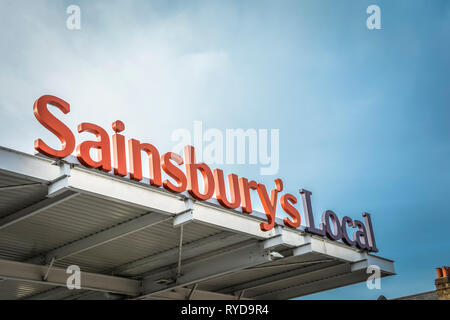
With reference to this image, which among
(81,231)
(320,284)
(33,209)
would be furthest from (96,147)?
(320,284)

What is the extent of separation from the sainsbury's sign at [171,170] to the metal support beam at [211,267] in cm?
161

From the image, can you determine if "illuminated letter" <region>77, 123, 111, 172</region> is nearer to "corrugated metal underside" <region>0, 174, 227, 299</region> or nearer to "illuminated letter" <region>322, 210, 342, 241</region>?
"corrugated metal underside" <region>0, 174, 227, 299</region>

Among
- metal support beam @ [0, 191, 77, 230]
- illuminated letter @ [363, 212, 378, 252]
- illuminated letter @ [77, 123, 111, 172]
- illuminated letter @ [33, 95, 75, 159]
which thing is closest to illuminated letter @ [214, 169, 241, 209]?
illuminated letter @ [77, 123, 111, 172]

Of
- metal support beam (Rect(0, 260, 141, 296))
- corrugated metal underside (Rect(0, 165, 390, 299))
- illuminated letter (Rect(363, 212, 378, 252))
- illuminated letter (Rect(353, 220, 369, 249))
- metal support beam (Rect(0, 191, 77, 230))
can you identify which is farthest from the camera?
illuminated letter (Rect(363, 212, 378, 252))

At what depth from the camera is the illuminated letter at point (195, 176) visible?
17.0 m

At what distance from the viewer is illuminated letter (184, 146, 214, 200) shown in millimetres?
17031

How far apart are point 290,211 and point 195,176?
15.5 feet

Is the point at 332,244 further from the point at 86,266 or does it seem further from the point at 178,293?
the point at 86,266

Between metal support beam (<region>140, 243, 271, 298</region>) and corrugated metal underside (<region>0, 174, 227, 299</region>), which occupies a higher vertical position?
corrugated metal underside (<region>0, 174, 227, 299</region>)

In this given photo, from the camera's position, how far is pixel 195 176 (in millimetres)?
17266

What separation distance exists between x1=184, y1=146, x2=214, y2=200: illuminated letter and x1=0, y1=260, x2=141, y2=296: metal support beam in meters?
6.85

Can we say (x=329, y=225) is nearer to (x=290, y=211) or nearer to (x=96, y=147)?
(x=290, y=211)
